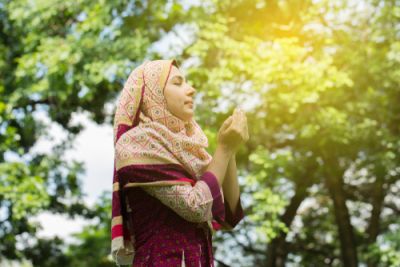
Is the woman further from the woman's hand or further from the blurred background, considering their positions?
the blurred background

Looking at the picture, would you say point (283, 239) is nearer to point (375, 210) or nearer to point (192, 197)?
point (375, 210)

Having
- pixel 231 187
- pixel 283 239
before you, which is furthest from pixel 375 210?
pixel 231 187

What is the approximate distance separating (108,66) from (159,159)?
7017 mm

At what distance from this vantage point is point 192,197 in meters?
2.04

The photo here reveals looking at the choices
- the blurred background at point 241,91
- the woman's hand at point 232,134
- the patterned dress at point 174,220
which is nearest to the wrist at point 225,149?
the woman's hand at point 232,134

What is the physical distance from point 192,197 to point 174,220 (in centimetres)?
16

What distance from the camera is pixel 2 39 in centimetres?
1141

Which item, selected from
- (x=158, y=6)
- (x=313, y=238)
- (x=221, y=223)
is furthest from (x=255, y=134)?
(x=221, y=223)

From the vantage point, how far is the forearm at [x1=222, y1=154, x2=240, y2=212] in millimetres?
2354

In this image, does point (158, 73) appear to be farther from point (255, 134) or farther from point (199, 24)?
point (255, 134)

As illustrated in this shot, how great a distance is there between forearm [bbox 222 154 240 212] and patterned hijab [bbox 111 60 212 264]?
0.41 feet

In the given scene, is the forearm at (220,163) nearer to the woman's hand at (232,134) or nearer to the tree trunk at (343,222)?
the woman's hand at (232,134)

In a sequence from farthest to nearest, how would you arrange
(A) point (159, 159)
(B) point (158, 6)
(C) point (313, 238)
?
(C) point (313, 238) < (B) point (158, 6) < (A) point (159, 159)

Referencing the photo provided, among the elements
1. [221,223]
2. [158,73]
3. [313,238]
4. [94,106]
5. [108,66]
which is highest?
[158,73]
